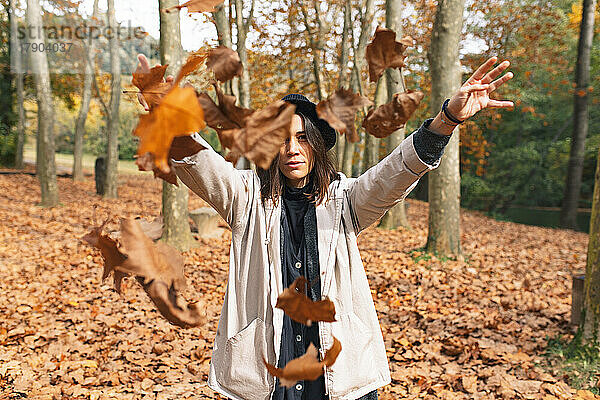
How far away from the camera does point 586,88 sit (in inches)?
465

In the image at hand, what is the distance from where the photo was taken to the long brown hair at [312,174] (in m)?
1.73

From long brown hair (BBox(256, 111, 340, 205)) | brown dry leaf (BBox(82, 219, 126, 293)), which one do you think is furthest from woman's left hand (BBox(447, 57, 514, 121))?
brown dry leaf (BBox(82, 219, 126, 293))

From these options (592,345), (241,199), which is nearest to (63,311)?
(241,199)

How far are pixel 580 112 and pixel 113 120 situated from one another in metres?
13.4

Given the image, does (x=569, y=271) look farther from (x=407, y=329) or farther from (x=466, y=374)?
(x=466, y=374)

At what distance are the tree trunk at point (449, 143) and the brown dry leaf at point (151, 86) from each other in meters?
5.30

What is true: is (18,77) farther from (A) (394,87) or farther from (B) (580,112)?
(B) (580,112)

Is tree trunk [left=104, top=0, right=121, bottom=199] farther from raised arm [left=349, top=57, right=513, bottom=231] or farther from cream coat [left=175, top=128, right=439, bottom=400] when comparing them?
raised arm [left=349, top=57, right=513, bottom=231]

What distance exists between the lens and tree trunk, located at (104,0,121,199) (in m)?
12.7

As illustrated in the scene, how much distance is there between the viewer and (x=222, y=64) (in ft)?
4.18

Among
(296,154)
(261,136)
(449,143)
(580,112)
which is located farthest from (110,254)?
(580,112)

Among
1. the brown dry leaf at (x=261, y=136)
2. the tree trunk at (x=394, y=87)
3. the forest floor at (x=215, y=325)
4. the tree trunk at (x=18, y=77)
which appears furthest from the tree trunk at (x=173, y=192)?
the tree trunk at (x=18, y=77)

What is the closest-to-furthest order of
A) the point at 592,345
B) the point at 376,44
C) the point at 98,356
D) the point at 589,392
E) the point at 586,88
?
the point at 376,44 < the point at 589,392 < the point at 592,345 < the point at 98,356 < the point at 586,88

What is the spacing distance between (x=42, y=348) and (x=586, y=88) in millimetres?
13363
